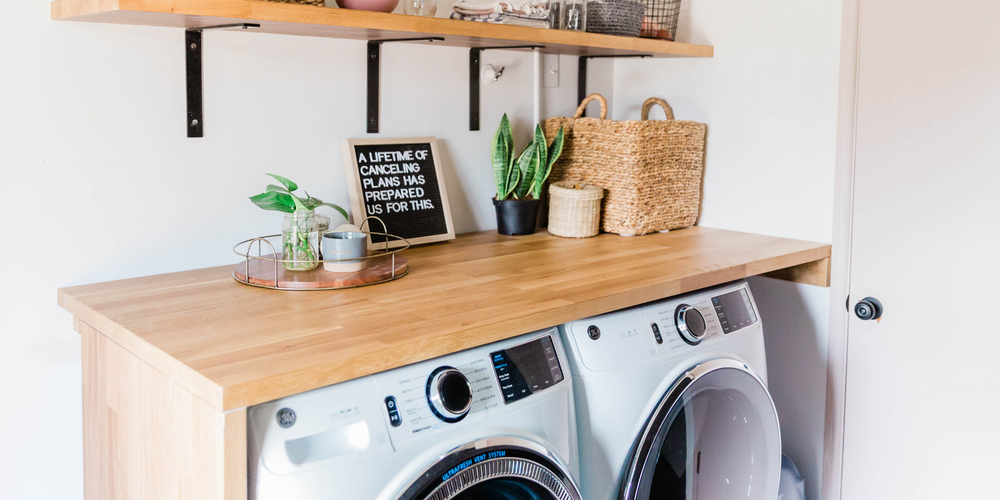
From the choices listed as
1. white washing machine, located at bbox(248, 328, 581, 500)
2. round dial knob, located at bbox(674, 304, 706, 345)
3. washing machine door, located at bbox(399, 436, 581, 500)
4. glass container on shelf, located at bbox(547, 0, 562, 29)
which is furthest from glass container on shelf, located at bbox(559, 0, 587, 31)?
washing machine door, located at bbox(399, 436, 581, 500)

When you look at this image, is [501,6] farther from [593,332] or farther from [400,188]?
[593,332]

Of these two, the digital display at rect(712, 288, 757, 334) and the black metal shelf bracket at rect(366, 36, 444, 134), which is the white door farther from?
the black metal shelf bracket at rect(366, 36, 444, 134)

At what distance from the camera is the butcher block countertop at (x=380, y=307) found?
1033 millimetres

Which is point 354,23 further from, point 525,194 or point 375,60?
point 525,194

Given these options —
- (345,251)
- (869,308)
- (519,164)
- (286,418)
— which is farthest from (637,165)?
(286,418)

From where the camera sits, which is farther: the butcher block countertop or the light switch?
the light switch

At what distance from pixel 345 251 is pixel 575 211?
2.49 feet

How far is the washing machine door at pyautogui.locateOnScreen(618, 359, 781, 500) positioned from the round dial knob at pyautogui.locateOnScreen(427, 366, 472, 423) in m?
0.44

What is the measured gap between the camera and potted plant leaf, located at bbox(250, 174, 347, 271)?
1.52 m

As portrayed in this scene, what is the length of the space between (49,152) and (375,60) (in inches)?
28.9

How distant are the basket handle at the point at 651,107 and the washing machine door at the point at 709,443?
879 mm

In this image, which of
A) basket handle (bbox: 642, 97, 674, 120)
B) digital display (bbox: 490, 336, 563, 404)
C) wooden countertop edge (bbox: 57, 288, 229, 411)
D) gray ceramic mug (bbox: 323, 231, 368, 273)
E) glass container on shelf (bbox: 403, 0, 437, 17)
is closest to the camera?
wooden countertop edge (bbox: 57, 288, 229, 411)

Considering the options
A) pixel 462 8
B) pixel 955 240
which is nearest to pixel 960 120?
pixel 955 240

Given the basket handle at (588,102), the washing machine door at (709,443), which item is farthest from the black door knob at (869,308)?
the basket handle at (588,102)
